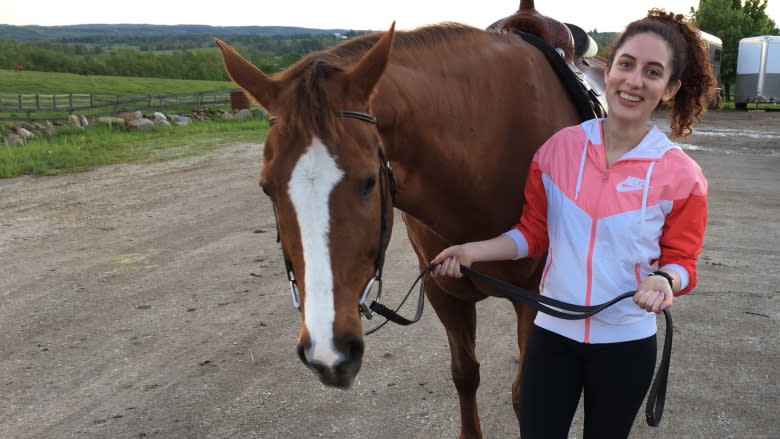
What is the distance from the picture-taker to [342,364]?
1516 millimetres

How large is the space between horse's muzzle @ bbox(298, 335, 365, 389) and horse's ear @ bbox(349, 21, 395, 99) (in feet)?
2.14

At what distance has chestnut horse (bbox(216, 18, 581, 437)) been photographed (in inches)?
60.6

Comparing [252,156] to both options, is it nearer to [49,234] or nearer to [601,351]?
[49,234]

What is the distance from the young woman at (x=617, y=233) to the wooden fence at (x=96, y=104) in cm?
1779

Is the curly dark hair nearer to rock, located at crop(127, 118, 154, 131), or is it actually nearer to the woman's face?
the woman's face

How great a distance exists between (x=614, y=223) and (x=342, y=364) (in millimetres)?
857

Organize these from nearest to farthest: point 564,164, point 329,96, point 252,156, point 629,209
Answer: point 329,96, point 629,209, point 564,164, point 252,156

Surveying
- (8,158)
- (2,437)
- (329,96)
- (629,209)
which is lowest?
(2,437)

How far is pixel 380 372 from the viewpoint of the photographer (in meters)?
3.67

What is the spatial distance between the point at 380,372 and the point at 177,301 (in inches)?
73.8

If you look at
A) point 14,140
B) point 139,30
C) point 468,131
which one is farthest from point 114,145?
point 139,30

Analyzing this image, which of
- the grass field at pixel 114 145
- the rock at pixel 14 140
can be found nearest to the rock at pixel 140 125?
the grass field at pixel 114 145

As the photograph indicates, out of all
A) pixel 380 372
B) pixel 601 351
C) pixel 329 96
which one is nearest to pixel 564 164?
pixel 601 351

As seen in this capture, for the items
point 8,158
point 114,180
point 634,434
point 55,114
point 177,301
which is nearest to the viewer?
point 634,434
